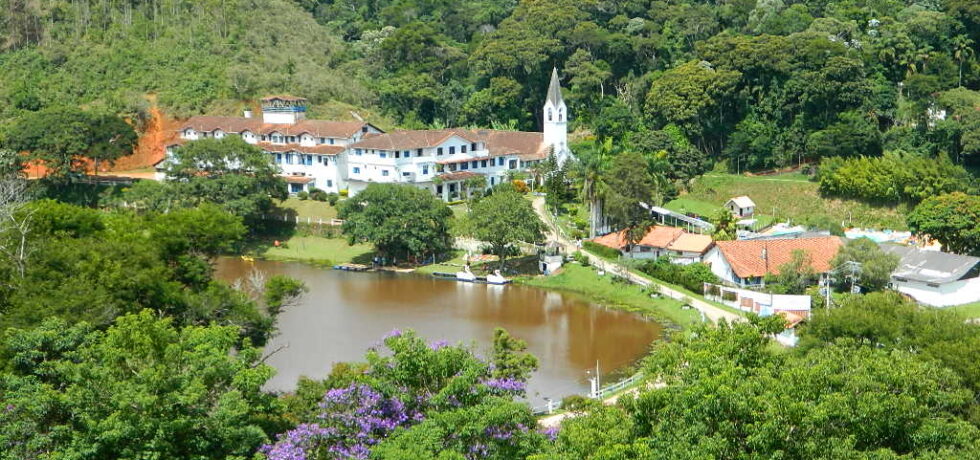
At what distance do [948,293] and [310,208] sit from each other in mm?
27376

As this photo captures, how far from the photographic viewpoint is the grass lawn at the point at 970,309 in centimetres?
3391

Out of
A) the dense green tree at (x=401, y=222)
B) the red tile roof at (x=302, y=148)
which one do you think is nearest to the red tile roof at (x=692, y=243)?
the dense green tree at (x=401, y=222)

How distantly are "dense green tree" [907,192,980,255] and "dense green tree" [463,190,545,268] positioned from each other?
1372 centimetres

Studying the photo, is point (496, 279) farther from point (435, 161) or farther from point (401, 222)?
point (435, 161)

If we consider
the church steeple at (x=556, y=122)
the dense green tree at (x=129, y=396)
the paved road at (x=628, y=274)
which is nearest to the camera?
the dense green tree at (x=129, y=396)

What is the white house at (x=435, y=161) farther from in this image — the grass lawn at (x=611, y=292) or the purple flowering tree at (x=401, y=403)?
the purple flowering tree at (x=401, y=403)

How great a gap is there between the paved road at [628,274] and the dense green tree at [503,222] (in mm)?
2220

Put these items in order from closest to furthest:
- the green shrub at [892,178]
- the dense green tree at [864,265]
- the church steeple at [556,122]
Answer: the dense green tree at [864,265] < the green shrub at [892,178] < the church steeple at [556,122]

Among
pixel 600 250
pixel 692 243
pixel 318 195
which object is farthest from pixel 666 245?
pixel 318 195

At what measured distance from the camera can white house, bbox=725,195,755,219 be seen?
47438 millimetres

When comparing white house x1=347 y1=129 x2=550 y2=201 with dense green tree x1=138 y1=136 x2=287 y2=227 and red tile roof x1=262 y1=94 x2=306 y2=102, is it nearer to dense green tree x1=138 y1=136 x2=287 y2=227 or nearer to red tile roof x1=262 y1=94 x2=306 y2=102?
dense green tree x1=138 y1=136 x2=287 y2=227

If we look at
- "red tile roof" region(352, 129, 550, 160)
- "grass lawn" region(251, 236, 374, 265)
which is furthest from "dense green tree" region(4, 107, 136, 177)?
"red tile roof" region(352, 129, 550, 160)

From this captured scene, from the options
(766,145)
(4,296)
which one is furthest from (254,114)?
(4,296)

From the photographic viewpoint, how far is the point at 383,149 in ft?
166
